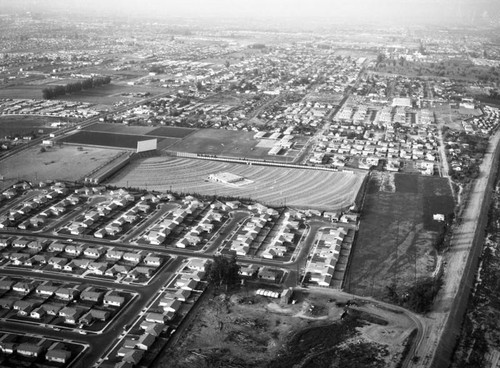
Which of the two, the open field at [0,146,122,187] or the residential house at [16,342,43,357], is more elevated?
the open field at [0,146,122,187]

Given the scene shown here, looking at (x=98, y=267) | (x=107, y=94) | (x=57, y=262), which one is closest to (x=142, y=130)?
(x=107, y=94)

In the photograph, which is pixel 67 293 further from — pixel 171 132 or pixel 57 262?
pixel 171 132

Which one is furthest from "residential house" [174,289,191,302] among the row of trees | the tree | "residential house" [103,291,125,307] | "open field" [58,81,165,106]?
the row of trees

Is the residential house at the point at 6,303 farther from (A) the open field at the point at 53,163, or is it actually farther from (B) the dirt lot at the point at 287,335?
(A) the open field at the point at 53,163

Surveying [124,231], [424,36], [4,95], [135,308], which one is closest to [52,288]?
[135,308]

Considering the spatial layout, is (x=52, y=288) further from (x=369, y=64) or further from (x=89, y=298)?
(x=369, y=64)

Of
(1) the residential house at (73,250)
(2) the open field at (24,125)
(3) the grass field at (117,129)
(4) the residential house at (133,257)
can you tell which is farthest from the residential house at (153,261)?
Answer: (2) the open field at (24,125)

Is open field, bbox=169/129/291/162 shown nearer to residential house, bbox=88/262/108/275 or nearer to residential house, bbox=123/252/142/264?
residential house, bbox=123/252/142/264

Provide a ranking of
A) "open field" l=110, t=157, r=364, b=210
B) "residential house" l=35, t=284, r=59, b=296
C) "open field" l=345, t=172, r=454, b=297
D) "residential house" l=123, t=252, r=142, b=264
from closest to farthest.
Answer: "residential house" l=35, t=284, r=59, b=296, "open field" l=345, t=172, r=454, b=297, "residential house" l=123, t=252, r=142, b=264, "open field" l=110, t=157, r=364, b=210
